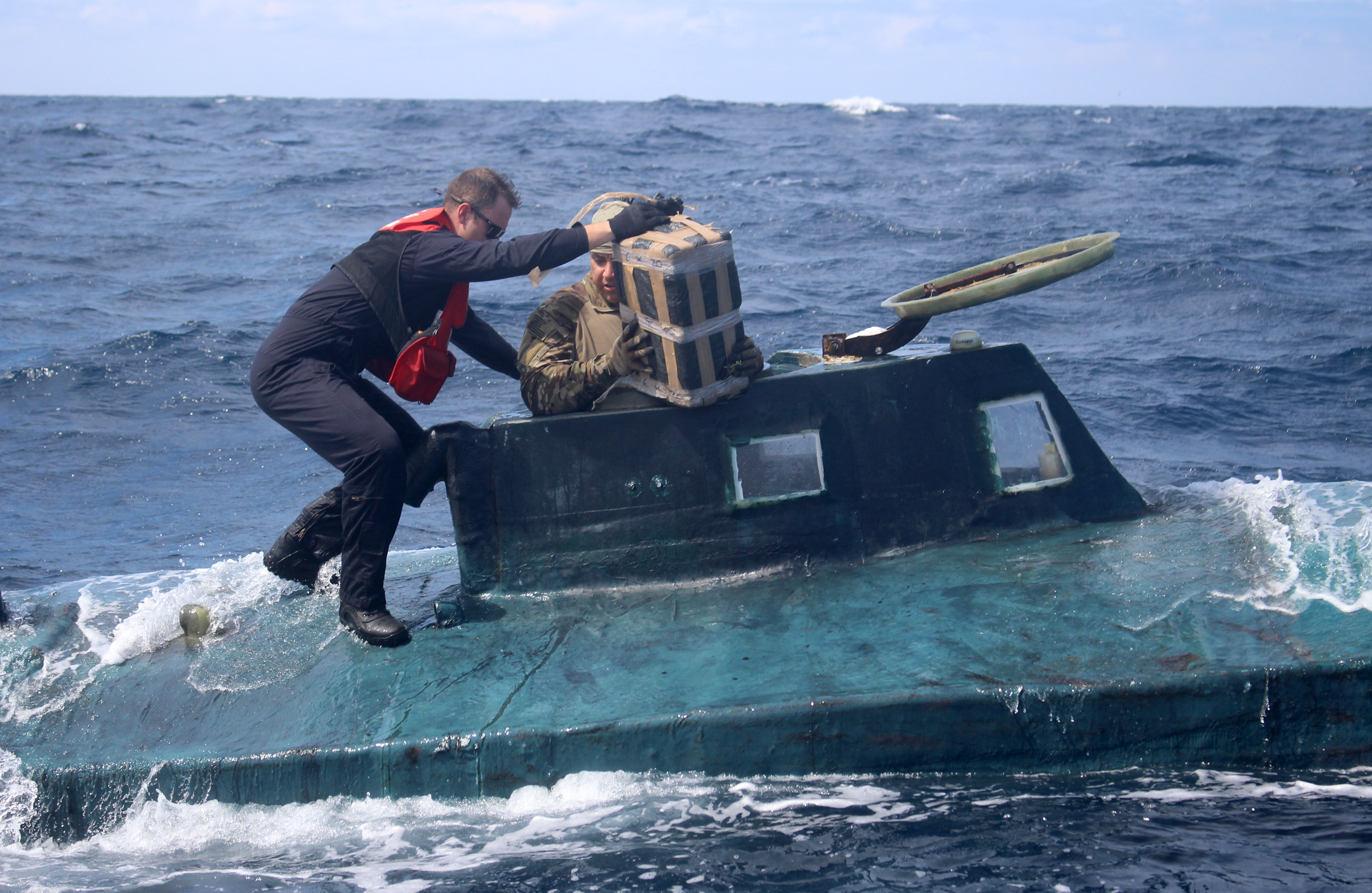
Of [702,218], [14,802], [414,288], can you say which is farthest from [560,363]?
[702,218]

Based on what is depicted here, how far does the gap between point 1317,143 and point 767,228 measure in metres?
28.6

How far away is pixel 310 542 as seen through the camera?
537cm

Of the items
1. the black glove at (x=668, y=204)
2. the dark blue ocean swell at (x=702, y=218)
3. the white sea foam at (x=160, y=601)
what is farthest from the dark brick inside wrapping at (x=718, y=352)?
the dark blue ocean swell at (x=702, y=218)

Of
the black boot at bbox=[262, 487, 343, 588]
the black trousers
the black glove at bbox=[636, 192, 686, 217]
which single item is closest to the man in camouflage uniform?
the black glove at bbox=[636, 192, 686, 217]

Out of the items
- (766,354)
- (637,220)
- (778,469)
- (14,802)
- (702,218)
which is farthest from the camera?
(702,218)

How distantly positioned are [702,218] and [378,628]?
16916 millimetres

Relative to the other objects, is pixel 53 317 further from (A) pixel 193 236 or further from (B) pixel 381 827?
(B) pixel 381 827

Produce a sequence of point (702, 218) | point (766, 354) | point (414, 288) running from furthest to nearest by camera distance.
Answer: point (702, 218)
point (766, 354)
point (414, 288)

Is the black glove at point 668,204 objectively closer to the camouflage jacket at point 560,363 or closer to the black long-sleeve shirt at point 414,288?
the black long-sleeve shirt at point 414,288

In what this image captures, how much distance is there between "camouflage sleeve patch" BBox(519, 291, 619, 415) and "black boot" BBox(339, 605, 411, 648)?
1.14 m

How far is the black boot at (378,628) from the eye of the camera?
4863mm

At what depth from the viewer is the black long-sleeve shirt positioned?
4.45 meters

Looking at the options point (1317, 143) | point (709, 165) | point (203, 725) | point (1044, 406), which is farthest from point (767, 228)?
point (1317, 143)

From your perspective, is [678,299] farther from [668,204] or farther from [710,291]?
[668,204]
